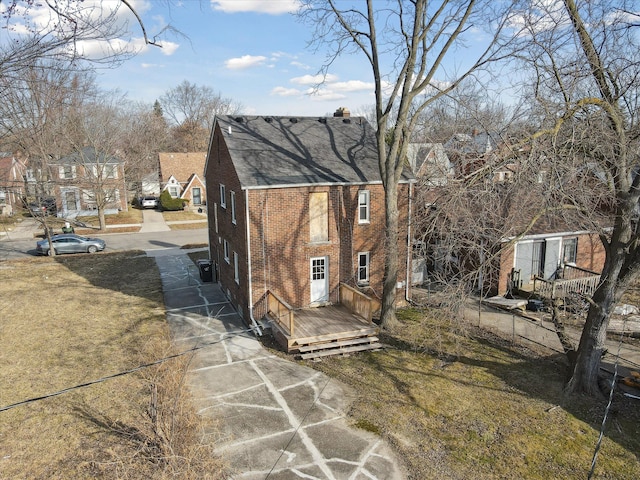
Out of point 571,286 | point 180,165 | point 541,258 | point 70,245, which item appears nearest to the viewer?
point 571,286

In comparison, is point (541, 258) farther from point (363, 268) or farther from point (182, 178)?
point (182, 178)

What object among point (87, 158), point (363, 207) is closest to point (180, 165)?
point (87, 158)

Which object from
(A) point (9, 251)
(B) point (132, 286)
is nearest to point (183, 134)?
(A) point (9, 251)

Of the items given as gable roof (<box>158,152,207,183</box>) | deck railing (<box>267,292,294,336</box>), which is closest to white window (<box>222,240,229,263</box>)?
deck railing (<box>267,292,294,336</box>)

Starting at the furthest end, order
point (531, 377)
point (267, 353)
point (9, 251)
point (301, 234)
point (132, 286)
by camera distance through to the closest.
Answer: point (9, 251) < point (132, 286) < point (301, 234) < point (267, 353) < point (531, 377)

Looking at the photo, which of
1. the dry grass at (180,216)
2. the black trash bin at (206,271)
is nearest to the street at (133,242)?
the dry grass at (180,216)

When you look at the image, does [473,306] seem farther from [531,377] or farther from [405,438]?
[405,438]
